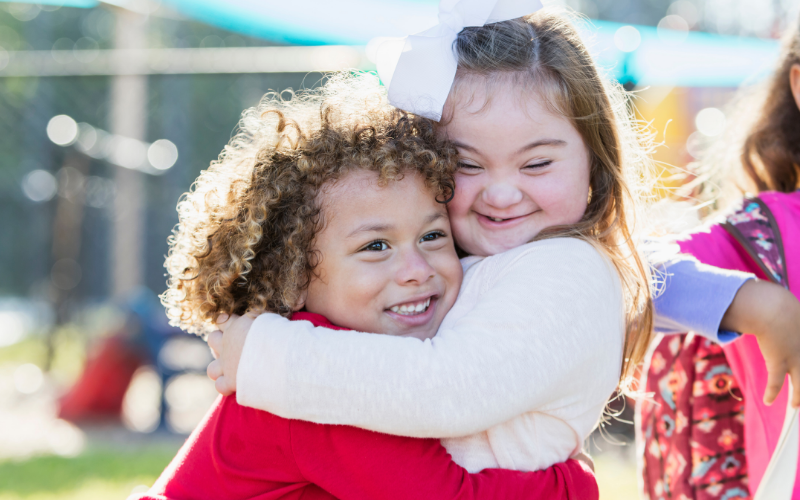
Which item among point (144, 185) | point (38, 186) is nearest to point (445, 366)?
point (144, 185)

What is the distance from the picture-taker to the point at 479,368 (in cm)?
104

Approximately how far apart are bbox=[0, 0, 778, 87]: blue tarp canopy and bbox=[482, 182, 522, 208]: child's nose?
403 cm

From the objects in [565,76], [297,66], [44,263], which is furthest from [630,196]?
[44,263]

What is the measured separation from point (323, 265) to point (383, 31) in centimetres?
473

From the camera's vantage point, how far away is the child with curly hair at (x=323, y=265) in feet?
3.67

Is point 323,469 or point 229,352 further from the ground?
point 229,352

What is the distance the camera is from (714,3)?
36.6 ft

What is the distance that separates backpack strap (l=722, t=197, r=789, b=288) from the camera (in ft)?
5.04

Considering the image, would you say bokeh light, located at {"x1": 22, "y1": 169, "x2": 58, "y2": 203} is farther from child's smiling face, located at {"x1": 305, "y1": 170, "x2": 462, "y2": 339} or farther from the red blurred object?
child's smiling face, located at {"x1": 305, "y1": 170, "x2": 462, "y2": 339}

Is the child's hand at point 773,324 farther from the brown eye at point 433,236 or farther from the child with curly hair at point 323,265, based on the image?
the brown eye at point 433,236

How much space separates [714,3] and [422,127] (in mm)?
11929

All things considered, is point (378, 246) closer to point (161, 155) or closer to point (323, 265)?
point (323, 265)

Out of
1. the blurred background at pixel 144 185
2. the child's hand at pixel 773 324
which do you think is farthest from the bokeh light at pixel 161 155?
the child's hand at pixel 773 324

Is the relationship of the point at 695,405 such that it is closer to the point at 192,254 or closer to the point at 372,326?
the point at 372,326
